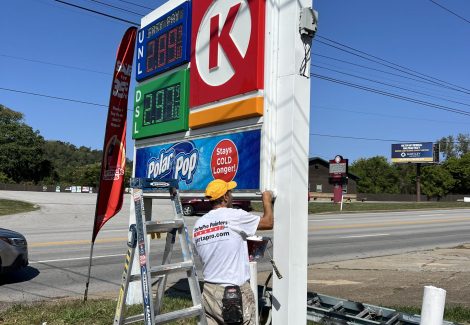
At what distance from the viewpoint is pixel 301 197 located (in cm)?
512

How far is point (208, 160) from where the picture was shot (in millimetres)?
6250

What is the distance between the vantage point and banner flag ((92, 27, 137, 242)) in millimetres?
7113

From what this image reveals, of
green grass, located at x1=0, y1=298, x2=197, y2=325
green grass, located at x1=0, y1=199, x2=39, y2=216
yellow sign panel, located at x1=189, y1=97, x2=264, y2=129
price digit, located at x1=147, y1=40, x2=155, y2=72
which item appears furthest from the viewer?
green grass, located at x1=0, y1=199, x2=39, y2=216

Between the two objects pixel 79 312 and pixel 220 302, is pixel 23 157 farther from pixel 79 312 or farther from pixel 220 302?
pixel 220 302

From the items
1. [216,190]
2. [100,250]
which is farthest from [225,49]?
[100,250]

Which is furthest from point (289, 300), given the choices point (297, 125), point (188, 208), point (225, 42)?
point (188, 208)

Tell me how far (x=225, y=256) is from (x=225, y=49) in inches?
111

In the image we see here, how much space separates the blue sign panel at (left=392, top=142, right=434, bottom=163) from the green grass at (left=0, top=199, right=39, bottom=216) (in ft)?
211

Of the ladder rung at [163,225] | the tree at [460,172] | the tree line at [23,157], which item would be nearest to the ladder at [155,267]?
the ladder rung at [163,225]

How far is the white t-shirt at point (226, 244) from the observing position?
4039 mm

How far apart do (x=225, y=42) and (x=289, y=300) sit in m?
3.01

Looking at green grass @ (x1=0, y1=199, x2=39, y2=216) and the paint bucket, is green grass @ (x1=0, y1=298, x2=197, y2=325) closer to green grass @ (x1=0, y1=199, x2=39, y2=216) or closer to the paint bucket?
the paint bucket

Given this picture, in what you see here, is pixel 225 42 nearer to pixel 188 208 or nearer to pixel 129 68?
pixel 129 68

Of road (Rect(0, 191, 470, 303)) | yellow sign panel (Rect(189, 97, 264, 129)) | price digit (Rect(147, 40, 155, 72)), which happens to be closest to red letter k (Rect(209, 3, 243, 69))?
yellow sign panel (Rect(189, 97, 264, 129))
